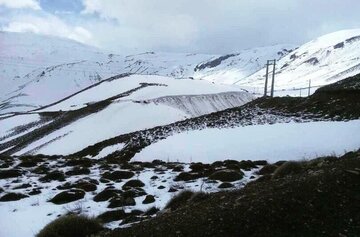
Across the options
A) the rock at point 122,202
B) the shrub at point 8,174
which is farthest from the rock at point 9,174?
the rock at point 122,202

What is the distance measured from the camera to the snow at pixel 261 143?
26859mm

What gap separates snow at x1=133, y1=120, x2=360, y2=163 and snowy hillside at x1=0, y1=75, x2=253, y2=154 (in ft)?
79.1

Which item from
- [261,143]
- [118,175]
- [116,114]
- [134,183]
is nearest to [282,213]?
[134,183]

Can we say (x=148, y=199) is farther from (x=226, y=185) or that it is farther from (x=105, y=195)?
(x=226, y=185)

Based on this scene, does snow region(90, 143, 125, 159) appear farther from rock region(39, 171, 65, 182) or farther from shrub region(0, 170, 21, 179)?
rock region(39, 171, 65, 182)

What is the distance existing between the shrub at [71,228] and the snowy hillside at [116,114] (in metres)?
45.6

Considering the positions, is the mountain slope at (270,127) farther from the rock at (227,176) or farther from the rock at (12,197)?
the rock at (12,197)

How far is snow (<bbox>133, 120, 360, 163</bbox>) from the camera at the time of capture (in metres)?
26.9

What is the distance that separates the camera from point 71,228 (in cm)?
1230

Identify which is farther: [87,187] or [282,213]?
[87,187]

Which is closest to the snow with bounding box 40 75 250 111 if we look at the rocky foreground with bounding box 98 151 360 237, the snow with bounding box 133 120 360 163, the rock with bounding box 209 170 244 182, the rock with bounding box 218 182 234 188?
the snow with bounding box 133 120 360 163

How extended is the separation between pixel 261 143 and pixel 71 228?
66.4 feet

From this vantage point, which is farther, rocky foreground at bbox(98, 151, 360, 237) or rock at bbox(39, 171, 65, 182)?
rock at bbox(39, 171, 65, 182)

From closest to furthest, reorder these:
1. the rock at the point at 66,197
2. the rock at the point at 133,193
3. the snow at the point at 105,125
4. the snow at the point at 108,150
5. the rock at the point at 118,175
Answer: the rock at the point at 133,193
the rock at the point at 66,197
the rock at the point at 118,175
the snow at the point at 108,150
the snow at the point at 105,125
